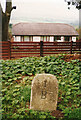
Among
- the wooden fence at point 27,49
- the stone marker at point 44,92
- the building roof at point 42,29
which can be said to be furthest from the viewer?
the building roof at point 42,29

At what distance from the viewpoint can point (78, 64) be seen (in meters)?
8.95

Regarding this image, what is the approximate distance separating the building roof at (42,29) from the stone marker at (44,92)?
774 inches

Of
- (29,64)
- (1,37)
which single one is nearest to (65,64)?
(29,64)

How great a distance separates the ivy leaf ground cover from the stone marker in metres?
0.23

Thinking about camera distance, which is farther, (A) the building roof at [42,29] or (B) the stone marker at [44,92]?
(A) the building roof at [42,29]

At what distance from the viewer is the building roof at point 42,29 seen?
24.8 m

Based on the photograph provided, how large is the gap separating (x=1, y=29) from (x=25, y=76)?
7.63 metres

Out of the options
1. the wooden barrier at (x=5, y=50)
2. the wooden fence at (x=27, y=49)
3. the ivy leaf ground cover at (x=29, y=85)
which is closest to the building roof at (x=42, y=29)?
the wooden barrier at (x=5, y=50)

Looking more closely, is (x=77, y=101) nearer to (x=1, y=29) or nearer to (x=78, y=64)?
(x=78, y=64)

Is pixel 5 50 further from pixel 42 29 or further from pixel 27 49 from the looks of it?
pixel 42 29

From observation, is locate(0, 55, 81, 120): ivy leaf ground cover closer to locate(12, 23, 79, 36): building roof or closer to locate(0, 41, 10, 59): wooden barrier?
locate(0, 41, 10, 59): wooden barrier

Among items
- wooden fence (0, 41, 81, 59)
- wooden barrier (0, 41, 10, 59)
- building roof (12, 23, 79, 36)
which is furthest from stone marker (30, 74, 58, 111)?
building roof (12, 23, 79, 36)

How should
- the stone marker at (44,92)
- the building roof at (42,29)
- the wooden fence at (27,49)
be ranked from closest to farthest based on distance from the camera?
the stone marker at (44,92) < the wooden fence at (27,49) < the building roof at (42,29)

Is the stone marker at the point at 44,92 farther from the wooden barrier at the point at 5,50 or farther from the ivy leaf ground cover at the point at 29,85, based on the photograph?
the wooden barrier at the point at 5,50
